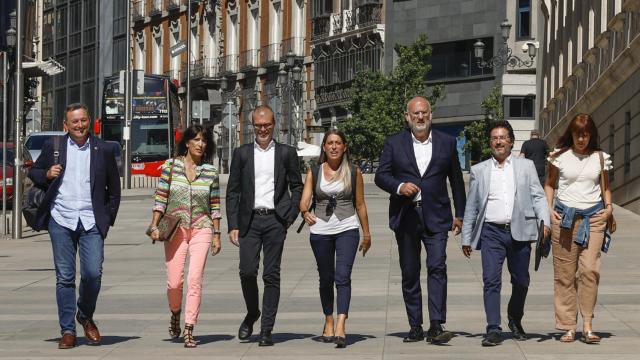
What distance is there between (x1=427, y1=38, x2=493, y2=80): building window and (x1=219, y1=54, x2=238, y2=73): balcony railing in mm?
15018

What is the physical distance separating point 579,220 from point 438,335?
142cm

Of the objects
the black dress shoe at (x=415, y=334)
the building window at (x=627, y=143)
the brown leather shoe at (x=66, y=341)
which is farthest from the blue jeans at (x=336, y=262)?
the building window at (x=627, y=143)

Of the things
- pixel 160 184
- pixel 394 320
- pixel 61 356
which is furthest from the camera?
pixel 394 320

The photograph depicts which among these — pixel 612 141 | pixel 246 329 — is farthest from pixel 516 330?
pixel 612 141

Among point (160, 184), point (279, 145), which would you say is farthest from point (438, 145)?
point (160, 184)

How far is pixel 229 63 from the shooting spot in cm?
8612

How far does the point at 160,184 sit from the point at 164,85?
48.1 metres

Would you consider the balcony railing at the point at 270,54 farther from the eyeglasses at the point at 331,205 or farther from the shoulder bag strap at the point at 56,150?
the shoulder bag strap at the point at 56,150

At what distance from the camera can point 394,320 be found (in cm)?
1437

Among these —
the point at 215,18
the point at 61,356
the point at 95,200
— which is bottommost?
the point at 61,356

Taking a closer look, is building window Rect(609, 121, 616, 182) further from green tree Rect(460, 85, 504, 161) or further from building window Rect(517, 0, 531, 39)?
building window Rect(517, 0, 531, 39)

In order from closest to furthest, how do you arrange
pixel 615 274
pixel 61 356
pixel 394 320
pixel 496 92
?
pixel 61 356 → pixel 394 320 → pixel 615 274 → pixel 496 92

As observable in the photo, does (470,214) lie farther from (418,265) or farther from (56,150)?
(56,150)

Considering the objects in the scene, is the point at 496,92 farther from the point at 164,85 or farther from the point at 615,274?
the point at 615,274
